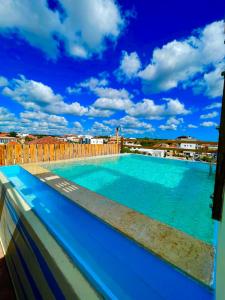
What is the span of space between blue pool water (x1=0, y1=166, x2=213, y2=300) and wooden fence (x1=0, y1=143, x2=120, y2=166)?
17.0ft

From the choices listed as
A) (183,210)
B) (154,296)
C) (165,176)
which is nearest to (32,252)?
(154,296)

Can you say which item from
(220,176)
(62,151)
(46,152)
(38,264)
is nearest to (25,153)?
(46,152)

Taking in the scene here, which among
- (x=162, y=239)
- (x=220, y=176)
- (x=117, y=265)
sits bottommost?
(x=117, y=265)

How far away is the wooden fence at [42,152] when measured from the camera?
6141mm

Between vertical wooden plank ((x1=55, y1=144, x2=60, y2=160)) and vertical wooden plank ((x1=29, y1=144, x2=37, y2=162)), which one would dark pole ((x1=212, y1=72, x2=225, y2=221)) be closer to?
vertical wooden plank ((x1=29, y1=144, x2=37, y2=162))

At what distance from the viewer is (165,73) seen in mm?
10867

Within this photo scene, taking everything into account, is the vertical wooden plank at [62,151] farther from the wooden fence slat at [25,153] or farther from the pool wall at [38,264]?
the pool wall at [38,264]

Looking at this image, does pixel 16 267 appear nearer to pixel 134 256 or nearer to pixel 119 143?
pixel 134 256

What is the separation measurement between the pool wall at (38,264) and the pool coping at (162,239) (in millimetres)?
574

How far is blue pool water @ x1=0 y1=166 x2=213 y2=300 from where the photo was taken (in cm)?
101

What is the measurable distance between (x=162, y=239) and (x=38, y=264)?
3.32ft

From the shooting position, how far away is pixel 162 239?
1396 millimetres

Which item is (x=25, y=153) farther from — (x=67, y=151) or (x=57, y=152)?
(x=67, y=151)

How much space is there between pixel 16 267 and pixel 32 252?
0.79 meters
